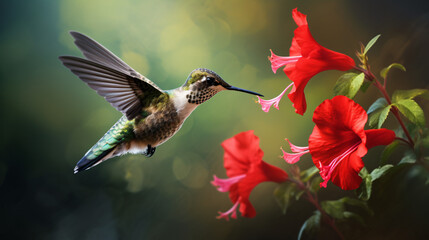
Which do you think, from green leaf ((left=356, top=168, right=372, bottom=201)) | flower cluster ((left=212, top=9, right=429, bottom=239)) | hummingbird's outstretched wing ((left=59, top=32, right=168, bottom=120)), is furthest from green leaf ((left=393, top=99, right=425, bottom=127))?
hummingbird's outstretched wing ((left=59, top=32, right=168, bottom=120))

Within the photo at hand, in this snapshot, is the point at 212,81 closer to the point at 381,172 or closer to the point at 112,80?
the point at 112,80

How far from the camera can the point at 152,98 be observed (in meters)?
0.68

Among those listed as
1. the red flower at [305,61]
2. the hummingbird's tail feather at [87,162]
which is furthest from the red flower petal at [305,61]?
the hummingbird's tail feather at [87,162]

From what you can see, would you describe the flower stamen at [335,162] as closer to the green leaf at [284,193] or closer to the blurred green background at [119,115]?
the green leaf at [284,193]

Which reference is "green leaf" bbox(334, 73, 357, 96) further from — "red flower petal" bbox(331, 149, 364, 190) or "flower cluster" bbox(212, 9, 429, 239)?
"red flower petal" bbox(331, 149, 364, 190)

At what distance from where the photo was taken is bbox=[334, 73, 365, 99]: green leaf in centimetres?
49

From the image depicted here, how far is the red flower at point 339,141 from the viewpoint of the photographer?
0.38 meters

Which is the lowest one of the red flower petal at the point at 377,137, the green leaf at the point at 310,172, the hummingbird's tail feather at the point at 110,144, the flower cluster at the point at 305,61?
the green leaf at the point at 310,172

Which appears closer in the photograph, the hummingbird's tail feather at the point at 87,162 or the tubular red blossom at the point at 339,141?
the tubular red blossom at the point at 339,141

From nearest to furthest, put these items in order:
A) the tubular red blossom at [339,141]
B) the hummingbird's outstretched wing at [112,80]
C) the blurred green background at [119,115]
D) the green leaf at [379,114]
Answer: the tubular red blossom at [339,141] → the green leaf at [379,114] → the hummingbird's outstretched wing at [112,80] → the blurred green background at [119,115]

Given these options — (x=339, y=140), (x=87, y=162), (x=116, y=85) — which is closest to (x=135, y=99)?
(x=116, y=85)

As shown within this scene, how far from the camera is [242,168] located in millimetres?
462

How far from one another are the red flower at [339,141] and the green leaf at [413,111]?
0.29ft

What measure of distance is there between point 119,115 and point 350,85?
0.69 metres
